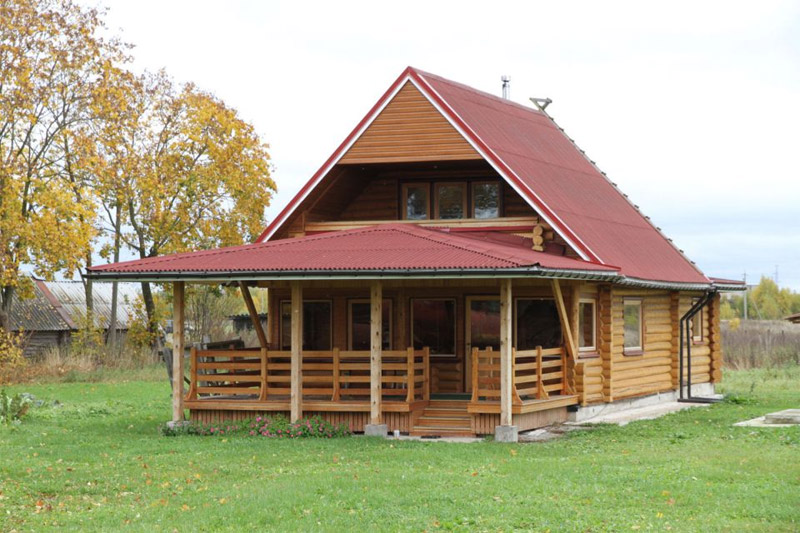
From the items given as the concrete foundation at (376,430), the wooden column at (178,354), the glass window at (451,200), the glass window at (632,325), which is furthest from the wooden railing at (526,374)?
the wooden column at (178,354)

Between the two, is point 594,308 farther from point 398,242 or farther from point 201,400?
point 201,400

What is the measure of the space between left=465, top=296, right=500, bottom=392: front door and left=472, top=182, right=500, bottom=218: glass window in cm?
219

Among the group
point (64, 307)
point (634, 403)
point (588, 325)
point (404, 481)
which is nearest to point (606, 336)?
point (588, 325)

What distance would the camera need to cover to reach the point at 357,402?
65.9 ft

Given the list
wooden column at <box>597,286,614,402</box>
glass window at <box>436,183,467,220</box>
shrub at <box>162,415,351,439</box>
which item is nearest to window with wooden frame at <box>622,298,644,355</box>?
wooden column at <box>597,286,614,402</box>

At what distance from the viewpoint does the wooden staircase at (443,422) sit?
1977cm

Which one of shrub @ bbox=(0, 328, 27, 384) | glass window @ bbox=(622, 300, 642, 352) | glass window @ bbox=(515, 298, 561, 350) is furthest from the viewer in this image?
shrub @ bbox=(0, 328, 27, 384)

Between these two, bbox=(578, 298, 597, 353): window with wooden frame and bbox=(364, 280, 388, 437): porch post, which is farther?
bbox=(578, 298, 597, 353): window with wooden frame

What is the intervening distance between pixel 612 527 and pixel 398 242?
9.89 meters

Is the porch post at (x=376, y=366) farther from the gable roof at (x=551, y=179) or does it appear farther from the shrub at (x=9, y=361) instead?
the shrub at (x=9, y=361)

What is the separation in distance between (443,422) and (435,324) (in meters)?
3.32

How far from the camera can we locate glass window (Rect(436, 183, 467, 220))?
24.3 metres

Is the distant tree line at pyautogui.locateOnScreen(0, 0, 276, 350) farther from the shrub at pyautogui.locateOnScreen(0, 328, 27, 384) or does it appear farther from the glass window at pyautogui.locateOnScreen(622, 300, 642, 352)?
the glass window at pyautogui.locateOnScreen(622, 300, 642, 352)

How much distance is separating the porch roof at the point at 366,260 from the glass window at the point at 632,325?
3361 millimetres
